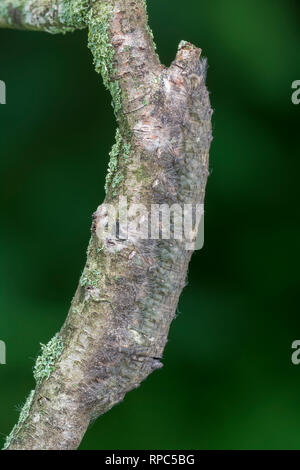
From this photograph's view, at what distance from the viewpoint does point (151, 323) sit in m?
0.71

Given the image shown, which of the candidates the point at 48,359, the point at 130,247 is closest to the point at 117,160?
the point at 130,247

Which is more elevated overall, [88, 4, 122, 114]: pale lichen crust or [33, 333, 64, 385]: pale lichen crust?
[88, 4, 122, 114]: pale lichen crust

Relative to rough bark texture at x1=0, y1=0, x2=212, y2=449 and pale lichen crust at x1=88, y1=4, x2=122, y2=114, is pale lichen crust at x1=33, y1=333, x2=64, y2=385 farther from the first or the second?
pale lichen crust at x1=88, y1=4, x2=122, y2=114

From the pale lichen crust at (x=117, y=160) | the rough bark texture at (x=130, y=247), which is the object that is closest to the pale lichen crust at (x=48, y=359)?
the rough bark texture at (x=130, y=247)

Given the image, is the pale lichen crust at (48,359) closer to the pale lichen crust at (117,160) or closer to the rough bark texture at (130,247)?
the rough bark texture at (130,247)

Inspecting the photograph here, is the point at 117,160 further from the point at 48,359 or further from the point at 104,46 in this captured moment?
the point at 48,359

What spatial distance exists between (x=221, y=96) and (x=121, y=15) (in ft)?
2.55

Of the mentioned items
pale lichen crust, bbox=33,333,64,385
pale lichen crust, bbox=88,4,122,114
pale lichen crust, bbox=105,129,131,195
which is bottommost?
pale lichen crust, bbox=33,333,64,385

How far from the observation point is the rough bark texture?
2.24 ft

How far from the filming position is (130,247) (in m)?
0.69

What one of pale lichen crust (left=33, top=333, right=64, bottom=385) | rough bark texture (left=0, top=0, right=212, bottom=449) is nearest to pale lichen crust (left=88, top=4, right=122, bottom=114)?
rough bark texture (left=0, top=0, right=212, bottom=449)
